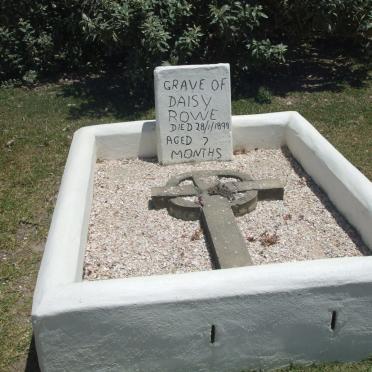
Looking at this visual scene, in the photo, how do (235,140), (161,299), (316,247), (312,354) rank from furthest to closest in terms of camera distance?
(235,140) < (316,247) < (312,354) < (161,299)

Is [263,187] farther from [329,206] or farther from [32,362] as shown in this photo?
[32,362]

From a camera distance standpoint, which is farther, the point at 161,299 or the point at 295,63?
the point at 295,63

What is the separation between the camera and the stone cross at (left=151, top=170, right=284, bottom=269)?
3.93 meters

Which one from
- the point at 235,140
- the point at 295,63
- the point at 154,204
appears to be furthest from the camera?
the point at 295,63

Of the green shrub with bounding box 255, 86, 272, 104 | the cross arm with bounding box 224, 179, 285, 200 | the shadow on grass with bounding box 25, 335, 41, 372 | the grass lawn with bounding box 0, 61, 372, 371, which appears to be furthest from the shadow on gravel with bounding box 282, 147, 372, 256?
the shadow on grass with bounding box 25, 335, 41, 372

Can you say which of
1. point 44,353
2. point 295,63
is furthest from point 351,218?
point 295,63

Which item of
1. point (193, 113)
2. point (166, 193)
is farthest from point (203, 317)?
point (193, 113)

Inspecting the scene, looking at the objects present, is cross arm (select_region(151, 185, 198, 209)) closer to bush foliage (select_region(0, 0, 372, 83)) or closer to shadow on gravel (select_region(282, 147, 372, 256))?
shadow on gravel (select_region(282, 147, 372, 256))

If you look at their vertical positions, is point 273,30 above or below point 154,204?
above

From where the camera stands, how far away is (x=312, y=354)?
307 centimetres

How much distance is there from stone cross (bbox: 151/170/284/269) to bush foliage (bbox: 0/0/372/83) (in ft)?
8.63

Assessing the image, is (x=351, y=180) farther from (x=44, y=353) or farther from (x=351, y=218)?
(x=44, y=353)

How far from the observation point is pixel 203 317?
113 inches

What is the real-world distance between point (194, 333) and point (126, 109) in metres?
4.96
